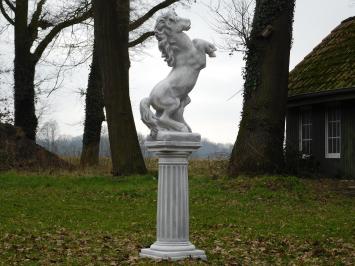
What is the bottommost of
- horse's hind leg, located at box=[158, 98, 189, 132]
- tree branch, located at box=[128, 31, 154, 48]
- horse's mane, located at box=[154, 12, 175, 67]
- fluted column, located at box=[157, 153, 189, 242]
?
fluted column, located at box=[157, 153, 189, 242]

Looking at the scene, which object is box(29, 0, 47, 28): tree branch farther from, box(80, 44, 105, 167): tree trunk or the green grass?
the green grass

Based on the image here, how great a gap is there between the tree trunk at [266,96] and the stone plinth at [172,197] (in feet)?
35.4

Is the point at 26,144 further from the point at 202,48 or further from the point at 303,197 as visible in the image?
the point at 202,48

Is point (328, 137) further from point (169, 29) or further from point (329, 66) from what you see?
point (169, 29)

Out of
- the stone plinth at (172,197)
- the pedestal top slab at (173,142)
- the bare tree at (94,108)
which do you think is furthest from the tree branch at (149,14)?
the stone plinth at (172,197)

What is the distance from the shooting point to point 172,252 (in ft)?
29.0

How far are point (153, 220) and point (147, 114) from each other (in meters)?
4.74

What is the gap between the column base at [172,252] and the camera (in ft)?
28.9

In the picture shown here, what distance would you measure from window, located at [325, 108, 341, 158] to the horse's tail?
1490 cm

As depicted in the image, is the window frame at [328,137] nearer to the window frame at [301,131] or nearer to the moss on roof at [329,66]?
the window frame at [301,131]

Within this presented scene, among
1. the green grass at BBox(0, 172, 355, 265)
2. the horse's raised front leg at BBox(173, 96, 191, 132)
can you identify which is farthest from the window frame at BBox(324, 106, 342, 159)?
the horse's raised front leg at BBox(173, 96, 191, 132)

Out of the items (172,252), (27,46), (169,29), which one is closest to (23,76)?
(27,46)

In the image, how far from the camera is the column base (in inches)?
347

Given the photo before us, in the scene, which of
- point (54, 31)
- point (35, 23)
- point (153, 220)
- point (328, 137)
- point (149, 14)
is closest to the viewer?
point (153, 220)
